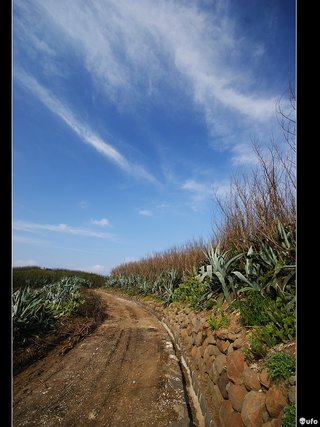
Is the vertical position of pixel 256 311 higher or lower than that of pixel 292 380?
higher

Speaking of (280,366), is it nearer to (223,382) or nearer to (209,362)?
(223,382)

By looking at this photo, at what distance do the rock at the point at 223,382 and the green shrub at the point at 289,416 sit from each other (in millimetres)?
1281

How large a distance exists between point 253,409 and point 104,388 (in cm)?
247

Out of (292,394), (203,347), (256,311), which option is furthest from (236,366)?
(203,347)

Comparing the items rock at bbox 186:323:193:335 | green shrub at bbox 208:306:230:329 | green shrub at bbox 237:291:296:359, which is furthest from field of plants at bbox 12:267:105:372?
green shrub at bbox 237:291:296:359

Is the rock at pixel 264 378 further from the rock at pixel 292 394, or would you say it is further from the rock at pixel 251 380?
the rock at pixel 292 394

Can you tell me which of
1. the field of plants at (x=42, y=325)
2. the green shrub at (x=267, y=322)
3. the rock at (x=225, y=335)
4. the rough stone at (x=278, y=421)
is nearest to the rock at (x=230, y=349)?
the rock at (x=225, y=335)

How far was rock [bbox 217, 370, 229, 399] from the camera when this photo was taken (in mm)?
3201

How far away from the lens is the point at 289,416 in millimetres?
1984

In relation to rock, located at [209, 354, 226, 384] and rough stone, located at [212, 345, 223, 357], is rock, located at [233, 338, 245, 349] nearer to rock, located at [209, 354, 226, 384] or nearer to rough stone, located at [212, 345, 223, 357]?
rock, located at [209, 354, 226, 384]

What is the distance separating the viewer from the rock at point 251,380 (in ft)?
8.59

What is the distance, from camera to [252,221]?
5441 millimetres
